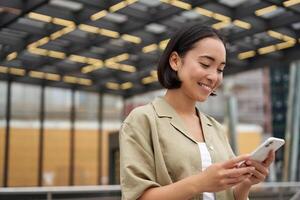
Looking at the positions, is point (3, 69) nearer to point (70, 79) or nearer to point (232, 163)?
point (70, 79)

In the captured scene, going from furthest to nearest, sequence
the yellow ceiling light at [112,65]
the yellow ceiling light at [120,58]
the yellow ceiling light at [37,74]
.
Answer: the yellow ceiling light at [37,74]
the yellow ceiling light at [112,65]
the yellow ceiling light at [120,58]

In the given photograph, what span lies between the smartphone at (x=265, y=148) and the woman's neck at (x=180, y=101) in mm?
311

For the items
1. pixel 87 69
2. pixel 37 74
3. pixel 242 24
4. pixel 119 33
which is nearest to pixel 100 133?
pixel 37 74

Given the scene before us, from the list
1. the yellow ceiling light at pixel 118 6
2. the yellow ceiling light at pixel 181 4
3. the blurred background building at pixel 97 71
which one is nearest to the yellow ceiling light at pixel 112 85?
the blurred background building at pixel 97 71

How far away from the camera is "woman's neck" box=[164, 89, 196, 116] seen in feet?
4.88

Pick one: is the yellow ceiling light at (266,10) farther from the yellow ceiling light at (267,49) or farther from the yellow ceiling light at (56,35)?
the yellow ceiling light at (56,35)

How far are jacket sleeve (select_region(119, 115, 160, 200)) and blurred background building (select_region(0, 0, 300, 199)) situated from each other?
6.05 meters

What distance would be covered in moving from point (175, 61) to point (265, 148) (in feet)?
1.36

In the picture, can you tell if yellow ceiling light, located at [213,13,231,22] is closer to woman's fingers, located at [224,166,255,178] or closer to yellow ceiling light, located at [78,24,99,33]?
yellow ceiling light, located at [78,24,99,33]

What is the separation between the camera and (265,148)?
48.9 inches

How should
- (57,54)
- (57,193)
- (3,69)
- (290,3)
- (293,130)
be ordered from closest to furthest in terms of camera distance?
(57,193) < (290,3) < (57,54) < (3,69) < (293,130)

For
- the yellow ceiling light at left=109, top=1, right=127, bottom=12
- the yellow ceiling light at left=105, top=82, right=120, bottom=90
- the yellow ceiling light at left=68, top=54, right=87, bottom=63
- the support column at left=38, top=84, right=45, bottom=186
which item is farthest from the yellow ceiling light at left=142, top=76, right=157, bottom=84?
the yellow ceiling light at left=109, top=1, right=127, bottom=12

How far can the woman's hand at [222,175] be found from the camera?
1168 millimetres

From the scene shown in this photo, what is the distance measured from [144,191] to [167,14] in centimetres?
1153
